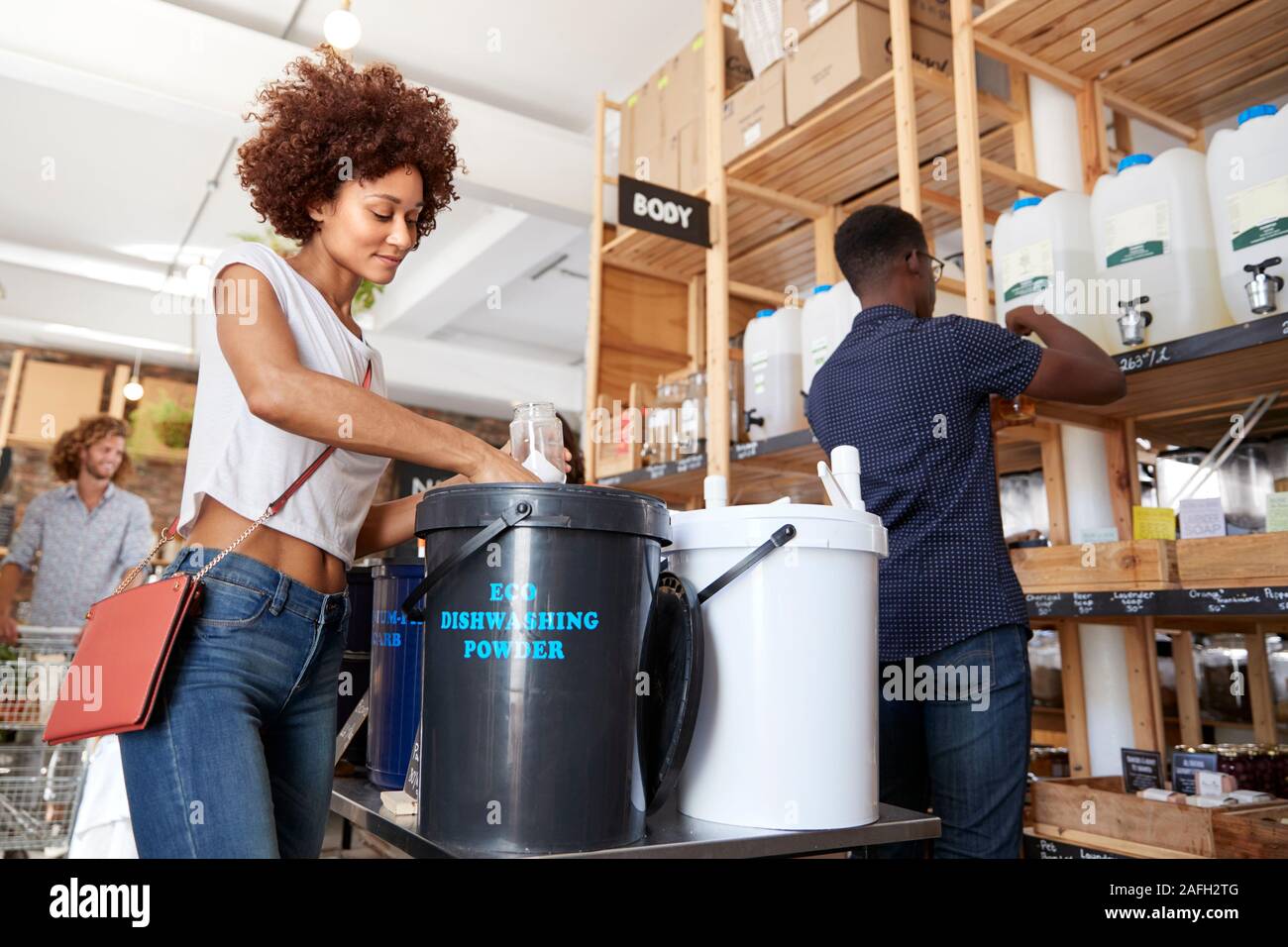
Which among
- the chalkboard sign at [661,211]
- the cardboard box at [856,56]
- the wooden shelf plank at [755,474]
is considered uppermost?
the cardboard box at [856,56]

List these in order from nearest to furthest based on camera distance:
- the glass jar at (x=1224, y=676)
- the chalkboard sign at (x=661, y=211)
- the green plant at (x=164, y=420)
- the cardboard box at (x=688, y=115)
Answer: the chalkboard sign at (x=661, y=211)
the glass jar at (x=1224, y=676)
the cardboard box at (x=688, y=115)
the green plant at (x=164, y=420)

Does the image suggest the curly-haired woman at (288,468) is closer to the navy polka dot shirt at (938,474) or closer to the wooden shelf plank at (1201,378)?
the navy polka dot shirt at (938,474)

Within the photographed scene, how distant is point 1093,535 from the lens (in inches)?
85.9

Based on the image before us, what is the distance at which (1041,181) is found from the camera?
2.51 meters

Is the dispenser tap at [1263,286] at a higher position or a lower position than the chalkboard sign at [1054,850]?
higher

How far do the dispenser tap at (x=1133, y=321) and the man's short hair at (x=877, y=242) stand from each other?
18.1 inches

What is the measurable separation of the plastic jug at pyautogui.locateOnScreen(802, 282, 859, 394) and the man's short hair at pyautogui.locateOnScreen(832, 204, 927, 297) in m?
0.78

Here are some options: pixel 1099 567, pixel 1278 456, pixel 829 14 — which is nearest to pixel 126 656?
pixel 1099 567

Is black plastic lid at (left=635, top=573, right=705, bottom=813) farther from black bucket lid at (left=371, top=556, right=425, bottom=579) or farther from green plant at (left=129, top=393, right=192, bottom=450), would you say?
green plant at (left=129, top=393, right=192, bottom=450)

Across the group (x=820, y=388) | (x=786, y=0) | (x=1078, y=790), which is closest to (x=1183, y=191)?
(x=820, y=388)

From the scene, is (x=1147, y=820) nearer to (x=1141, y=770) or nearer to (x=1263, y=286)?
(x=1141, y=770)

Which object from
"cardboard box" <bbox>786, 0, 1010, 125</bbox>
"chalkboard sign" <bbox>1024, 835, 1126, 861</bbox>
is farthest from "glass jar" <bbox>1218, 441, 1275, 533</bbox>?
"cardboard box" <bbox>786, 0, 1010, 125</bbox>

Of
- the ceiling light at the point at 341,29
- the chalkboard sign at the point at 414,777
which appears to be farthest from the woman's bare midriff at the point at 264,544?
the ceiling light at the point at 341,29

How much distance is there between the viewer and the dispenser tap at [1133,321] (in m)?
1.96
